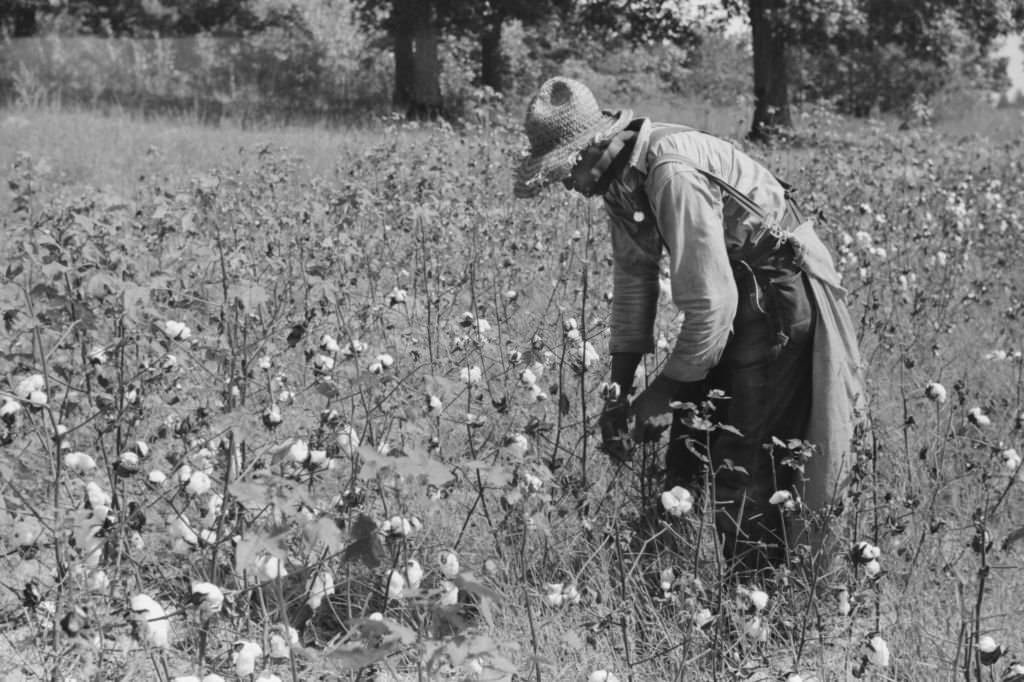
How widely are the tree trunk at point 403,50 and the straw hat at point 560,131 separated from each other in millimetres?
15591

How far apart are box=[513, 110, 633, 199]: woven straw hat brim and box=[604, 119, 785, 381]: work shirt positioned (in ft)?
0.29

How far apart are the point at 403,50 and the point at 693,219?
55.7ft

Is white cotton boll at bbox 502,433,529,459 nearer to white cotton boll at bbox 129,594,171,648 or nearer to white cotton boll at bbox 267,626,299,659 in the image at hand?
white cotton boll at bbox 267,626,299,659

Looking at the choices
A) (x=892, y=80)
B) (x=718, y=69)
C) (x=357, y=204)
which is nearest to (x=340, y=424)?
(x=357, y=204)

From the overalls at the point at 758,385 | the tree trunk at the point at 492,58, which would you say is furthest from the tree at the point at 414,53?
the overalls at the point at 758,385

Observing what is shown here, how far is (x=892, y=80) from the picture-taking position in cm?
3712

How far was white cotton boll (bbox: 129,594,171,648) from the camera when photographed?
1664mm

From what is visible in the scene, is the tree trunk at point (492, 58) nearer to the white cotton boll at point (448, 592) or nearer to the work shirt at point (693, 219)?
the work shirt at point (693, 219)

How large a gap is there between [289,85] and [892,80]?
83.0ft

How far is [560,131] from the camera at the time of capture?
8.80ft

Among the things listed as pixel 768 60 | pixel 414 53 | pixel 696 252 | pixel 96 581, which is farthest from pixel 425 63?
pixel 96 581

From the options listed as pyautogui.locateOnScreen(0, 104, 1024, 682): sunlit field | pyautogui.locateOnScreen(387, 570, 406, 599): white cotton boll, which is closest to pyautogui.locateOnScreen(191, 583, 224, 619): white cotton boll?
pyautogui.locateOnScreen(0, 104, 1024, 682): sunlit field

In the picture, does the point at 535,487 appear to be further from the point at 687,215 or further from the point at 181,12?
the point at 181,12

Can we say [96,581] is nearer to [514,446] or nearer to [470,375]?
[514,446]
